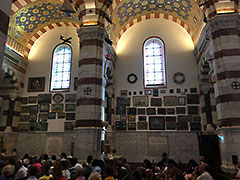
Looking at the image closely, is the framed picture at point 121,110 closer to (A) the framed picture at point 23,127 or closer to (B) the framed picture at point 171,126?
(B) the framed picture at point 171,126

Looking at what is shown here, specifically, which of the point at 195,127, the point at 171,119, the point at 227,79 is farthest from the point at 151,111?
the point at 227,79

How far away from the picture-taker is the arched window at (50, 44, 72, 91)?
50.2ft

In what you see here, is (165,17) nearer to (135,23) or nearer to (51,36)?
(135,23)

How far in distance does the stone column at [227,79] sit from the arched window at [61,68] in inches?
399

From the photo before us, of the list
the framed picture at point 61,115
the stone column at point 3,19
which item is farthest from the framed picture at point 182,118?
the stone column at point 3,19

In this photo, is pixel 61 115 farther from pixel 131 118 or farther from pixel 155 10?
pixel 155 10

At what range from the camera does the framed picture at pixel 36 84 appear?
15328 millimetres

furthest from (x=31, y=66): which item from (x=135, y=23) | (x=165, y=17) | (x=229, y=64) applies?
(x=229, y=64)

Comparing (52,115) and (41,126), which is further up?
(52,115)

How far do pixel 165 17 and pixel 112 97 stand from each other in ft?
25.2

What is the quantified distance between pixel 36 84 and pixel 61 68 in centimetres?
224

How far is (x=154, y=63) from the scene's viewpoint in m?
15.4

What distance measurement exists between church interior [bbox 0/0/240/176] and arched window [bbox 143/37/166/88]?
2.9 inches

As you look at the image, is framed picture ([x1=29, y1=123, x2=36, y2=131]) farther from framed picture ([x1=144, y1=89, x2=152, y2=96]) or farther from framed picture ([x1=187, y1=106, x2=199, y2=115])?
framed picture ([x1=187, y1=106, x2=199, y2=115])
